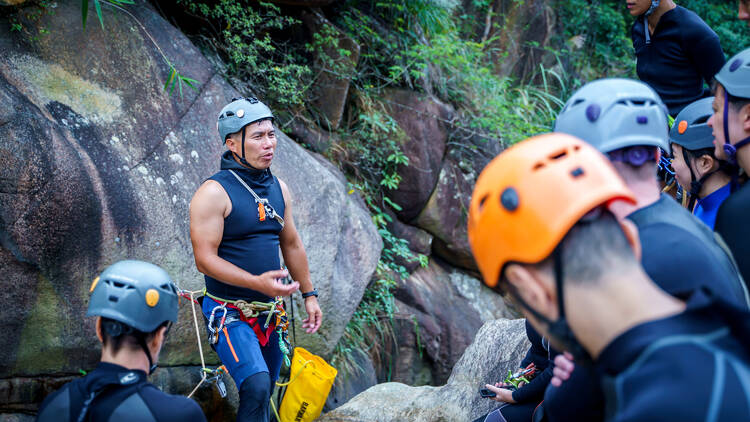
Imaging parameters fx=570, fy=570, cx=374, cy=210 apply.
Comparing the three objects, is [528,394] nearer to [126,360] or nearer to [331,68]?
[126,360]

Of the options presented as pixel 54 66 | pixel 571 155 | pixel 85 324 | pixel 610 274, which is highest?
pixel 571 155

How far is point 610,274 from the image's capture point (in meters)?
1.28

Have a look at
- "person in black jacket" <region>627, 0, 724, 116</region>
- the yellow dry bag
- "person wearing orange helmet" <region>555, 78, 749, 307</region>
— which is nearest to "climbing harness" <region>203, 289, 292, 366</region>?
the yellow dry bag

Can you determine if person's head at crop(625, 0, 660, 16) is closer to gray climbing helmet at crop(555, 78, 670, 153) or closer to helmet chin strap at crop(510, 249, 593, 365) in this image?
gray climbing helmet at crop(555, 78, 670, 153)

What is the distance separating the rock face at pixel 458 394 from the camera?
4.18 metres

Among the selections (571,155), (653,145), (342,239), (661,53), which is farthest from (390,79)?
(571,155)

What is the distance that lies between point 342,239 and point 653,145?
3765mm

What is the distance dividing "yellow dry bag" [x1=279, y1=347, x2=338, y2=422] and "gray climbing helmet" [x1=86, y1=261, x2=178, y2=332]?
5.77ft

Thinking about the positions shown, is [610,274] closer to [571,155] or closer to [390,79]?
[571,155]

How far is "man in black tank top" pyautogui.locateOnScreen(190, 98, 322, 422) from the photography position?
356 cm

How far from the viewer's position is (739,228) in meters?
2.12

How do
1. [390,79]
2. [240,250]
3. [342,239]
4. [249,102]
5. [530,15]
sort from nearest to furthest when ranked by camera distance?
[240,250] → [249,102] → [342,239] → [390,79] → [530,15]

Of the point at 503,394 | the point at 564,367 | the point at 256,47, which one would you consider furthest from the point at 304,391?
the point at 256,47

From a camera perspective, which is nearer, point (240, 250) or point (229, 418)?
point (240, 250)
